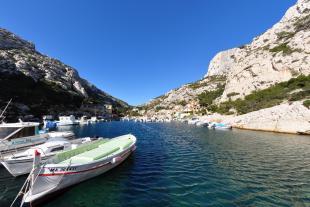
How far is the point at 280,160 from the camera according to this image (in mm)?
20500

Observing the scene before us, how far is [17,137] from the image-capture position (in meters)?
23.1

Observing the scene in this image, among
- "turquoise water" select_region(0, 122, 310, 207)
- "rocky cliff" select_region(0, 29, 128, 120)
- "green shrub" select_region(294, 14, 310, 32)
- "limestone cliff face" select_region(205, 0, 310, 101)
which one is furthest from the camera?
"rocky cliff" select_region(0, 29, 128, 120)

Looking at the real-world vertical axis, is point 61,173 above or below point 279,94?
below

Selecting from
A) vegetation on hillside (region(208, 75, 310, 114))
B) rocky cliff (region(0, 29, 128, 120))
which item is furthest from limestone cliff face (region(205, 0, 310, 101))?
rocky cliff (region(0, 29, 128, 120))

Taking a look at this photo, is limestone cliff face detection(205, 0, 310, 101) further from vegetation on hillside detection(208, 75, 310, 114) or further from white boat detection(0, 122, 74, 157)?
white boat detection(0, 122, 74, 157)

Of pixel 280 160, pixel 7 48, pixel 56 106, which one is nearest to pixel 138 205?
pixel 280 160

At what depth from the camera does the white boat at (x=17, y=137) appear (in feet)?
69.1

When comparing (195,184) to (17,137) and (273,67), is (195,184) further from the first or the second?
(273,67)

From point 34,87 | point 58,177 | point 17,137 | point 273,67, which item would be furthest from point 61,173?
point 34,87

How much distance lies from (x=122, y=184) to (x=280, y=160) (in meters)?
18.4

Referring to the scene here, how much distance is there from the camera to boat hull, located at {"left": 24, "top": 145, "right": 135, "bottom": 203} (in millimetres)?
11293

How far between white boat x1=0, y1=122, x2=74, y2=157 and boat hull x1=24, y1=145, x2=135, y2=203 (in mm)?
12114

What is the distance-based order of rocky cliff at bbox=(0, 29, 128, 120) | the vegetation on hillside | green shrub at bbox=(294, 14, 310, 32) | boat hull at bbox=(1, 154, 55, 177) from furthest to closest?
rocky cliff at bbox=(0, 29, 128, 120) → green shrub at bbox=(294, 14, 310, 32) → the vegetation on hillside → boat hull at bbox=(1, 154, 55, 177)

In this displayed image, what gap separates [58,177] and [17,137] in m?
15.5
